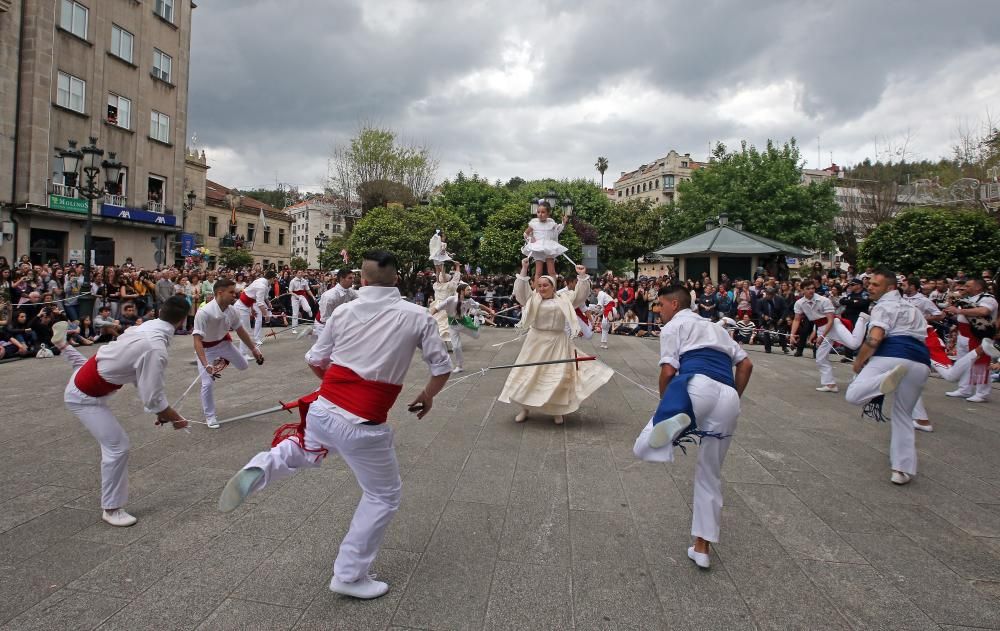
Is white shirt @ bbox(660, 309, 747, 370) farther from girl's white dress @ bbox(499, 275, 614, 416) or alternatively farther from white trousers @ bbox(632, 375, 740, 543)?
girl's white dress @ bbox(499, 275, 614, 416)

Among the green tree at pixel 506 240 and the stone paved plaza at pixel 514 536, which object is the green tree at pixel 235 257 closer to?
the green tree at pixel 506 240

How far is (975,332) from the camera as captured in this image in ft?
29.7

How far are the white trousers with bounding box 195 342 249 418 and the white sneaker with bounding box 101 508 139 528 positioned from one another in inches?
108

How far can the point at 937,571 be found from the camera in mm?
3674

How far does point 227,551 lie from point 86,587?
0.74 m

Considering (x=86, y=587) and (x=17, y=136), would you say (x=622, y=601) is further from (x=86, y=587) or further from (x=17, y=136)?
(x=17, y=136)

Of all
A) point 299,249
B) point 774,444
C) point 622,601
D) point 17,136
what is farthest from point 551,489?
point 299,249

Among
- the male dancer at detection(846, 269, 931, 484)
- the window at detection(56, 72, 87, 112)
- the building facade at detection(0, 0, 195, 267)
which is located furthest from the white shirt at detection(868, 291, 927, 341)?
the window at detection(56, 72, 87, 112)

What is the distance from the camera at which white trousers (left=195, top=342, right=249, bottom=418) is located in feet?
22.5

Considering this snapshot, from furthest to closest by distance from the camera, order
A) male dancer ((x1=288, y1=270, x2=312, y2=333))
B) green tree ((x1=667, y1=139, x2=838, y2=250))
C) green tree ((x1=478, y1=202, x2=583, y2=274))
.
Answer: green tree ((x1=667, y1=139, x2=838, y2=250)) < green tree ((x1=478, y1=202, x2=583, y2=274)) < male dancer ((x1=288, y1=270, x2=312, y2=333))

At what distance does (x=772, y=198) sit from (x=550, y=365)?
3726cm

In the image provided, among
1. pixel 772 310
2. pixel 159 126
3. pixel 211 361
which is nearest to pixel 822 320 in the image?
pixel 772 310

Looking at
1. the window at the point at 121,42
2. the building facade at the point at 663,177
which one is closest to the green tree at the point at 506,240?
the window at the point at 121,42

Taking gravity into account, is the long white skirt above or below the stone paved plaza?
above
